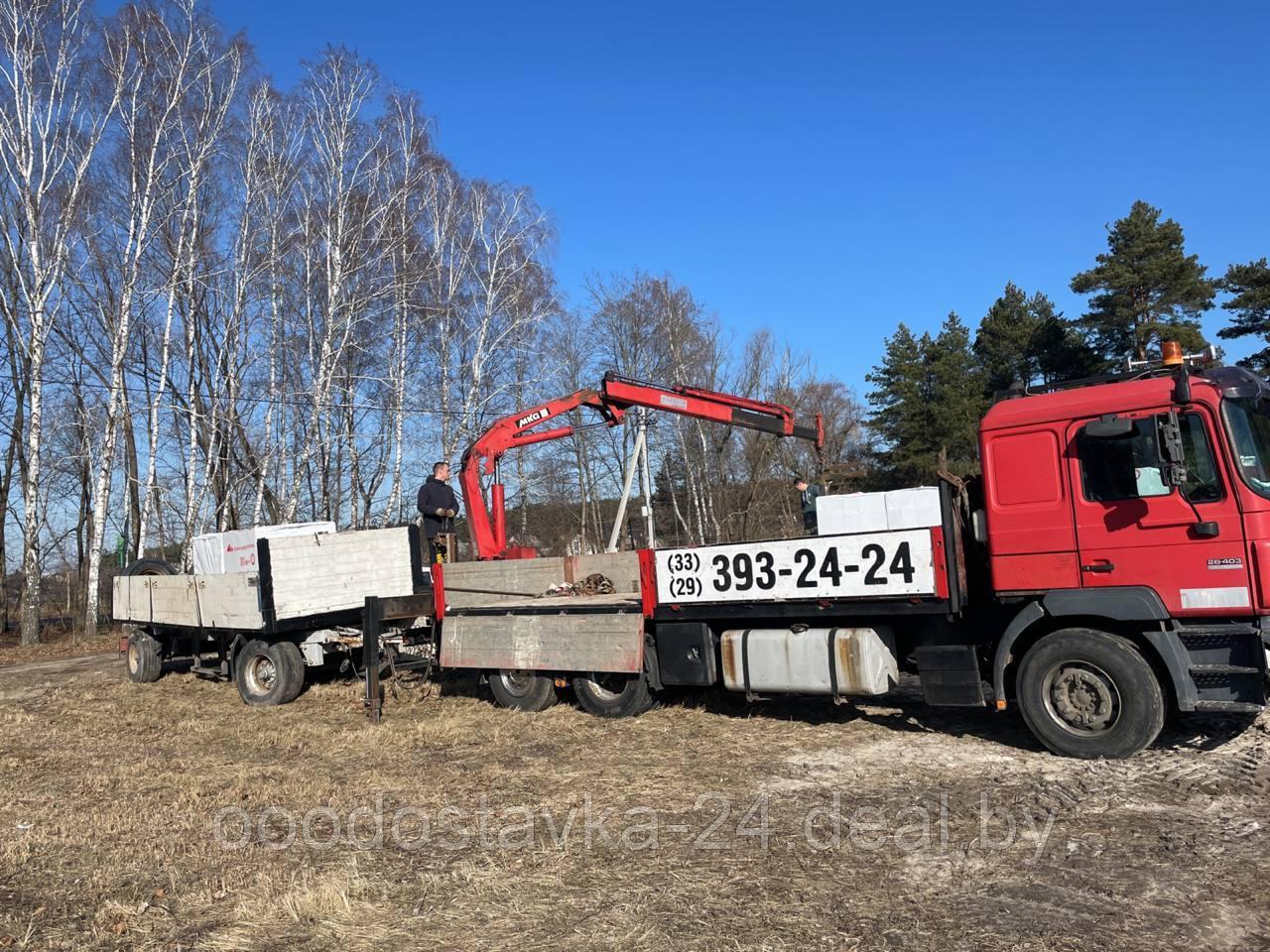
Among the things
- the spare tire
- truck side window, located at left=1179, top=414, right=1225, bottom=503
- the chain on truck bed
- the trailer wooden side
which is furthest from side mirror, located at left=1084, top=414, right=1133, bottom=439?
the spare tire

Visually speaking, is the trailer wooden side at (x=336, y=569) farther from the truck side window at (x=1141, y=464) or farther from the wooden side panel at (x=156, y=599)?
the truck side window at (x=1141, y=464)

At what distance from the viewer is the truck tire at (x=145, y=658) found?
43.9 ft

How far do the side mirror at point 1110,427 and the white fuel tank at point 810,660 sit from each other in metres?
2.27

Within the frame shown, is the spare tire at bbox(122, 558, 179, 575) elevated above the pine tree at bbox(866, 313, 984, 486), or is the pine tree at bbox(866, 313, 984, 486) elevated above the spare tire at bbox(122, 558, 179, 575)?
the pine tree at bbox(866, 313, 984, 486)

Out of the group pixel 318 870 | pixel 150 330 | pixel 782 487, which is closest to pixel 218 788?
pixel 318 870

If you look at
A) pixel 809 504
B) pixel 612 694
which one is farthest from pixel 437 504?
pixel 809 504

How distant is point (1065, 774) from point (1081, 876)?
1859 millimetres

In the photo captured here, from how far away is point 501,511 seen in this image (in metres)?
12.1

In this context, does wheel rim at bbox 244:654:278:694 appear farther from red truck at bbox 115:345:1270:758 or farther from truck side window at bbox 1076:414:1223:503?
truck side window at bbox 1076:414:1223:503

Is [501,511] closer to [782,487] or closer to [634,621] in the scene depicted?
[634,621]

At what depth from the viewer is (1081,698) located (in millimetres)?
6559

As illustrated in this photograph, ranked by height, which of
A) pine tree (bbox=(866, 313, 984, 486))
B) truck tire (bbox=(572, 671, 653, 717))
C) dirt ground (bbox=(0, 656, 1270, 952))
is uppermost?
pine tree (bbox=(866, 313, 984, 486))

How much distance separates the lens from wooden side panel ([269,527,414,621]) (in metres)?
10.4

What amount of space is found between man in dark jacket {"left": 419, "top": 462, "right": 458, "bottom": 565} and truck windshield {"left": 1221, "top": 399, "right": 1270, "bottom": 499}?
27.9ft
